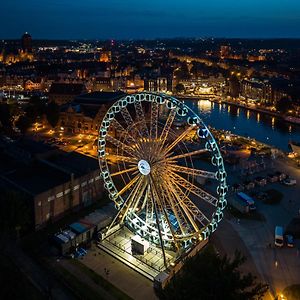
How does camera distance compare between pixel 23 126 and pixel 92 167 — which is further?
pixel 23 126

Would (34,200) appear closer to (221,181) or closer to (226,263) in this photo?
(221,181)

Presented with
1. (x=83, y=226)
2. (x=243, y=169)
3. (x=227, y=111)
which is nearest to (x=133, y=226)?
(x=83, y=226)

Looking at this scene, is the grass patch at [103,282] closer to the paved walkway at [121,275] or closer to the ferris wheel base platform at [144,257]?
the paved walkway at [121,275]

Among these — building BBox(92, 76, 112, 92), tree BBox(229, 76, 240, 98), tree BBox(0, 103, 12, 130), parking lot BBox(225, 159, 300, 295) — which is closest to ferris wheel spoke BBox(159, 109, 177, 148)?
parking lot BBox(225, 159, 300, 295)

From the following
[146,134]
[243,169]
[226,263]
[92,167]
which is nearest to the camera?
[226,263]

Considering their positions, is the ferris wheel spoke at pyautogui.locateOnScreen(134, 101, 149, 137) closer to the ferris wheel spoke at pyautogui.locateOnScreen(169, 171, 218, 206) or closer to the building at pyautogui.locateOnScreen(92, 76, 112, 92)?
the ferris wheel spoke at pyautogui.locateOnScreen(169, 171, 218, 206)

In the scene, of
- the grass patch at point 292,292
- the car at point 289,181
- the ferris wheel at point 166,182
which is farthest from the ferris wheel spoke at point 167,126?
the car at point 289,181

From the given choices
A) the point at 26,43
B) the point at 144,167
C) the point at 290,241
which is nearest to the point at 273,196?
the point at 290,241
